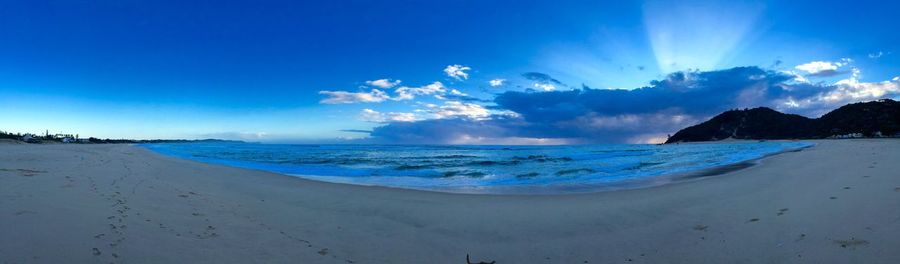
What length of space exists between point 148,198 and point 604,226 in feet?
29.7

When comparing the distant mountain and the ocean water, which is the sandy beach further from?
the distant mountain

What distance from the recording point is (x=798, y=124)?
103938mm

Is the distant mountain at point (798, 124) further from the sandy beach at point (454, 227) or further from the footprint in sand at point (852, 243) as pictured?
the footprint in sand at point (852, 243)

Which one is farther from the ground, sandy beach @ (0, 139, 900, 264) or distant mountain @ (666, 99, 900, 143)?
distant mountain @ (666, 99, 900, 143)

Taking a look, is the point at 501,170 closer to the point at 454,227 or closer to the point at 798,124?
the point at 454,227

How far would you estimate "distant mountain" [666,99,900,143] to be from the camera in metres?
80.2

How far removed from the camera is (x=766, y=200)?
713 centimetres

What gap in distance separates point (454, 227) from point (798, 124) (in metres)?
141

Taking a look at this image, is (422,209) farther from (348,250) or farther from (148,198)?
(148,198)

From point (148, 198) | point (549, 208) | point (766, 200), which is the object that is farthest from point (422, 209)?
point (766, 200)

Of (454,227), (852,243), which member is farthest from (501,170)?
(852,243)

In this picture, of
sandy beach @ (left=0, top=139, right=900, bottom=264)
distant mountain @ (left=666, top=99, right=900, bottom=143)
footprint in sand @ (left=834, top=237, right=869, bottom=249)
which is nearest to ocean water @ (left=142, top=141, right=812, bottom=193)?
sandy beach @ (left=0, top=139, right=900, bottom=264)

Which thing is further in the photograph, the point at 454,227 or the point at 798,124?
the point at 798,124

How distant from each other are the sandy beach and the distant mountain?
107328mm
